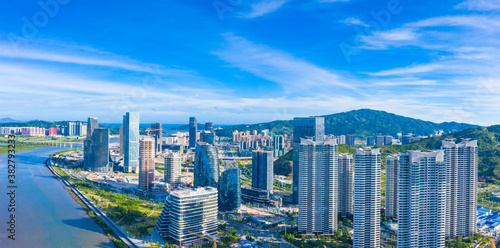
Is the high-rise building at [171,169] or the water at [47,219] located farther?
the high-rise building at [171,169]

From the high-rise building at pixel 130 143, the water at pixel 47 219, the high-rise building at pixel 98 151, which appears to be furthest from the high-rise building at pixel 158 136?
the water at pixel 47 219

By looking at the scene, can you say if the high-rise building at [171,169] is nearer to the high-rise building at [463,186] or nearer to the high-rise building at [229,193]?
the high-rise building at [229,193]

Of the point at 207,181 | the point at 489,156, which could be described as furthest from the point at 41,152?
the point at 489,156

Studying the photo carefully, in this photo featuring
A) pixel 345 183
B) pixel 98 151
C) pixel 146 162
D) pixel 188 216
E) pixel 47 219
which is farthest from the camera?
pixel 98 151

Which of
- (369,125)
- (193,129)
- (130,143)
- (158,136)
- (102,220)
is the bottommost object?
(102,220)

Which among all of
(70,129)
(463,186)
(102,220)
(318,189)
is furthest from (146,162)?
(70,129)

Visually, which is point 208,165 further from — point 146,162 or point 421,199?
point 421,199

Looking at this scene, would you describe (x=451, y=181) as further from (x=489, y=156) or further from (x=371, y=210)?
(x=489, y=156)
